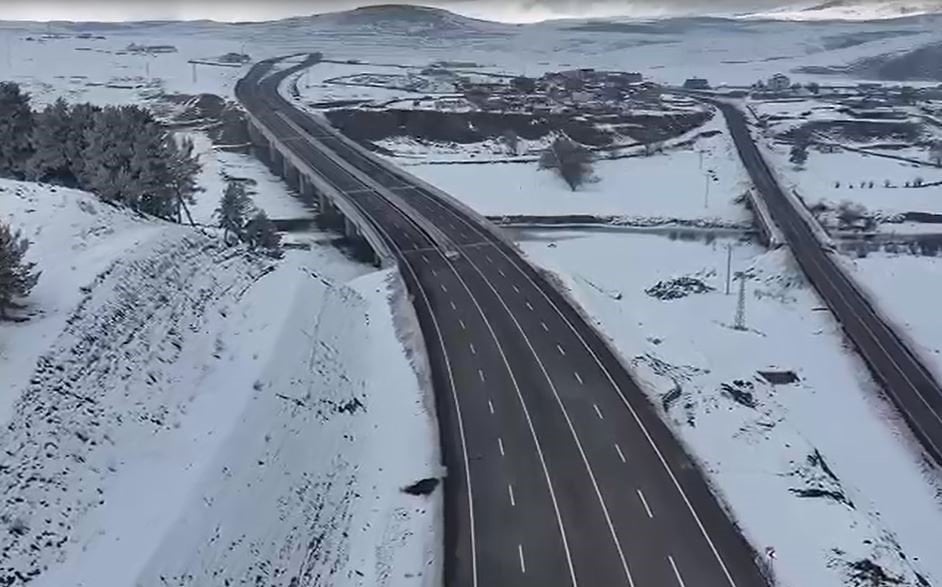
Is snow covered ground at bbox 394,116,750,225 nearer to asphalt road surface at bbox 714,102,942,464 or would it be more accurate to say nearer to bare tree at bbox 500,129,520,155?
asphalt road surface at bbox 714,102,942,464

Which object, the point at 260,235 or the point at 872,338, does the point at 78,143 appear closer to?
the point at 260,235

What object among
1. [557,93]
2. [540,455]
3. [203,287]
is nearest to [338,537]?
[540,455]

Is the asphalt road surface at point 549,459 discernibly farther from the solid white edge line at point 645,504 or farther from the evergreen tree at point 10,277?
the evergreen tree at point 10,277

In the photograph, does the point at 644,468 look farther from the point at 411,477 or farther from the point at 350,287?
the point at 350,287

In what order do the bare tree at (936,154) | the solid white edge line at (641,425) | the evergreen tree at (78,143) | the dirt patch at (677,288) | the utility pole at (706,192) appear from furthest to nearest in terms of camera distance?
1. the bare tree at (936,154)
2. the utility pole at (706,192)
3. the dirt patch at (677,288)
4. the evergreen tree at (78,143)
5. the solid white edge line at (641,425)

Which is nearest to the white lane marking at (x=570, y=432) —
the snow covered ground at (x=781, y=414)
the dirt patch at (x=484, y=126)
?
the snow covered ground at (x=781, y=414)
